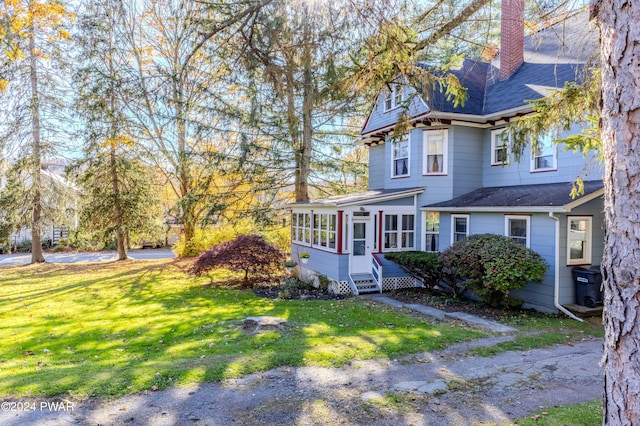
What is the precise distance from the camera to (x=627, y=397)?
222 centimetres

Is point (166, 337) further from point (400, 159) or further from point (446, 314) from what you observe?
point (400, 159)

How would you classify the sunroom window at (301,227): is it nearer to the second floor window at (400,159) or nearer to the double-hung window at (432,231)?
the second floor window at (400,159)

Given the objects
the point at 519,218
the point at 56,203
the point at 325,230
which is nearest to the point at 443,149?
the point at 519,218

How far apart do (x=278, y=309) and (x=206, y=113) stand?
9.93 meters

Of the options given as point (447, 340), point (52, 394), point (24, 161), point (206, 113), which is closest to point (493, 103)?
point (447, 340)

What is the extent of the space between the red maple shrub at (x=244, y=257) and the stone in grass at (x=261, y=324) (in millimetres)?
5358

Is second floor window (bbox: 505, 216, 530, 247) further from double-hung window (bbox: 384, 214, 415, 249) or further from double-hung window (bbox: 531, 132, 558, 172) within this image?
double-hung window (bbox: 384, 214, 415, 249)

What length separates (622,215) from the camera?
2.27 meters

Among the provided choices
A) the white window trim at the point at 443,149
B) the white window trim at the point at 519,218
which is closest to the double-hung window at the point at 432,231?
the white window trim at the point at 443,149

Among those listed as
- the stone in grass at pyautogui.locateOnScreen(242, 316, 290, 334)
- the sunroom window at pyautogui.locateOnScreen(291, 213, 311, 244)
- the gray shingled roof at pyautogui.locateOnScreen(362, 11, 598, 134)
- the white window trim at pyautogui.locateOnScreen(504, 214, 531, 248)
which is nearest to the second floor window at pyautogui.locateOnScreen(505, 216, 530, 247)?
the white window trim at pyautogui.locateOnScreen(504, 214, 531, 248)

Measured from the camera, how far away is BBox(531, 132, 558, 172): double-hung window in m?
11.0

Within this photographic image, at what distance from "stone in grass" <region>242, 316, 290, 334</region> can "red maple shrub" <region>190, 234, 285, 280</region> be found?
5358mm

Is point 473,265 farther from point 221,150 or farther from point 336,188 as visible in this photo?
point 221,150

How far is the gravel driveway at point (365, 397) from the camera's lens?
12.8ft
